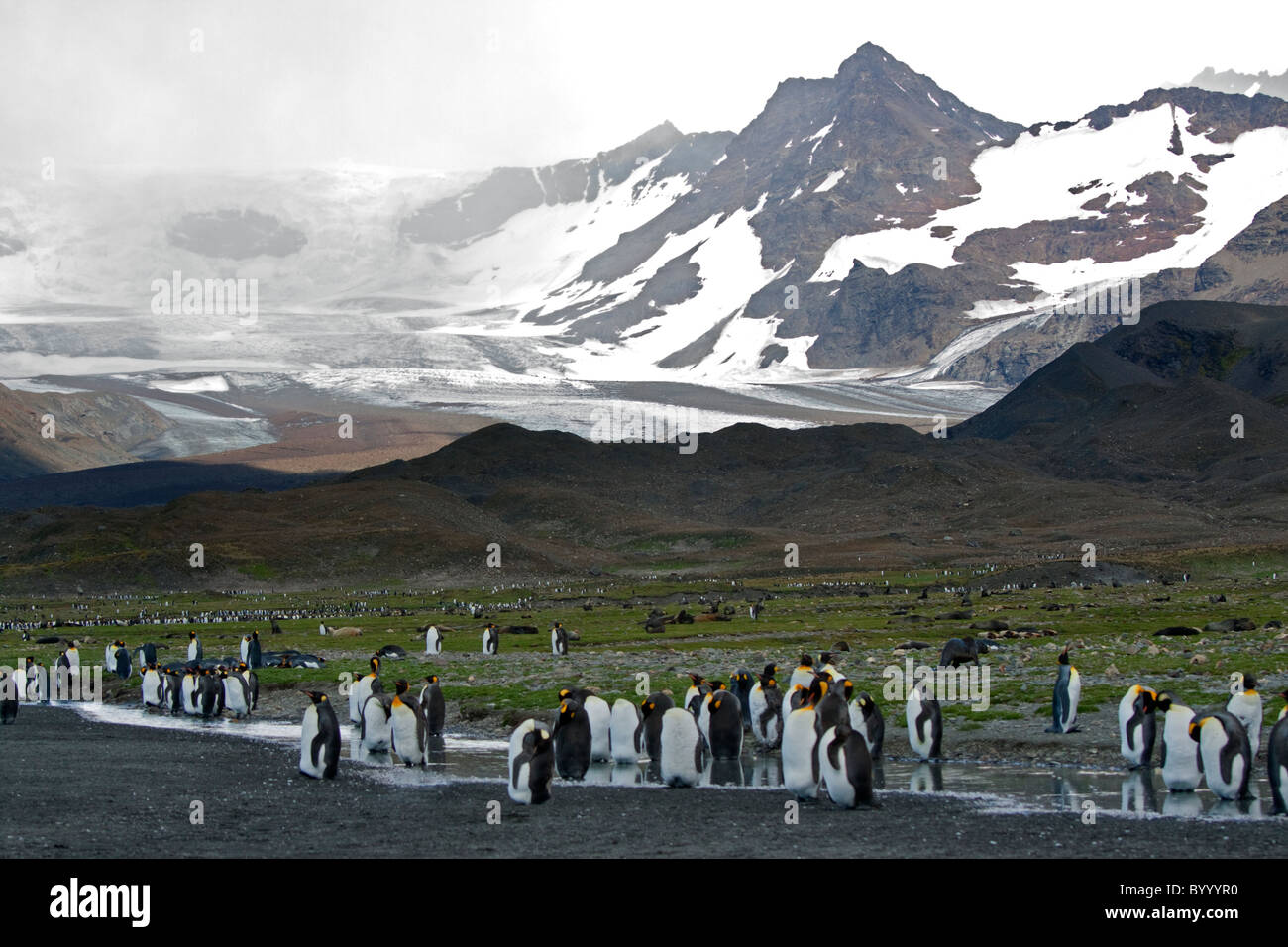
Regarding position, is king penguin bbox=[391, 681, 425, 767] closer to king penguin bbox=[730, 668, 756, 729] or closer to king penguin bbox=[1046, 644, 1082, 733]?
king penguin bbox=[730, 668, 756, 729]

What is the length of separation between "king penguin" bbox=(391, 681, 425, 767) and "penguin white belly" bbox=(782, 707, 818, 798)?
579cm

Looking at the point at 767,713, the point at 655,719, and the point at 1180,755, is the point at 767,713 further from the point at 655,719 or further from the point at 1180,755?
the point at 1180,755

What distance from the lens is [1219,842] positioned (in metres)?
12.2

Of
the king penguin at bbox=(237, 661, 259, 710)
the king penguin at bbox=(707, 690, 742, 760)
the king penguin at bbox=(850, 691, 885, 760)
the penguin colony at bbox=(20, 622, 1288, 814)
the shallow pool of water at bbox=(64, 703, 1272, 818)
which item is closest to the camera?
the shallow pool of water at bbox=(64, 703, 1272, 818)

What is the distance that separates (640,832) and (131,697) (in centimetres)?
2096

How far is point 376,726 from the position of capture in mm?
20109

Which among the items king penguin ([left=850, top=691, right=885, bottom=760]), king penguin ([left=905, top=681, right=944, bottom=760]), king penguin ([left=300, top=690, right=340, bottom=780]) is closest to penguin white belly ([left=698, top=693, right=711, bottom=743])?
king penguin ([left=850, top=691, right=885, bottom=760])

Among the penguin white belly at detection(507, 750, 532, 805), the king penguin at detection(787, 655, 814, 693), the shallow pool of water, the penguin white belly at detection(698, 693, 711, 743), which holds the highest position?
the king penguin at detection(787, 655, 814, 693)

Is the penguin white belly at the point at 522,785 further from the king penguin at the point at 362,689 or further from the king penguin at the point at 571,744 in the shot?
the king penguin at the point at 362,689

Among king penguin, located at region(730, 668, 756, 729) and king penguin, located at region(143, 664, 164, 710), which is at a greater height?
king penguin, located at region(730, 668, 756, 729)

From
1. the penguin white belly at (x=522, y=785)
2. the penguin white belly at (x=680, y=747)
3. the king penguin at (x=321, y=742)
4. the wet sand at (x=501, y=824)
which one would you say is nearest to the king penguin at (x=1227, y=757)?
the wet sand at (x=501, y=824)

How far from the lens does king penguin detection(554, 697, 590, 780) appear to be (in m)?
17.4
